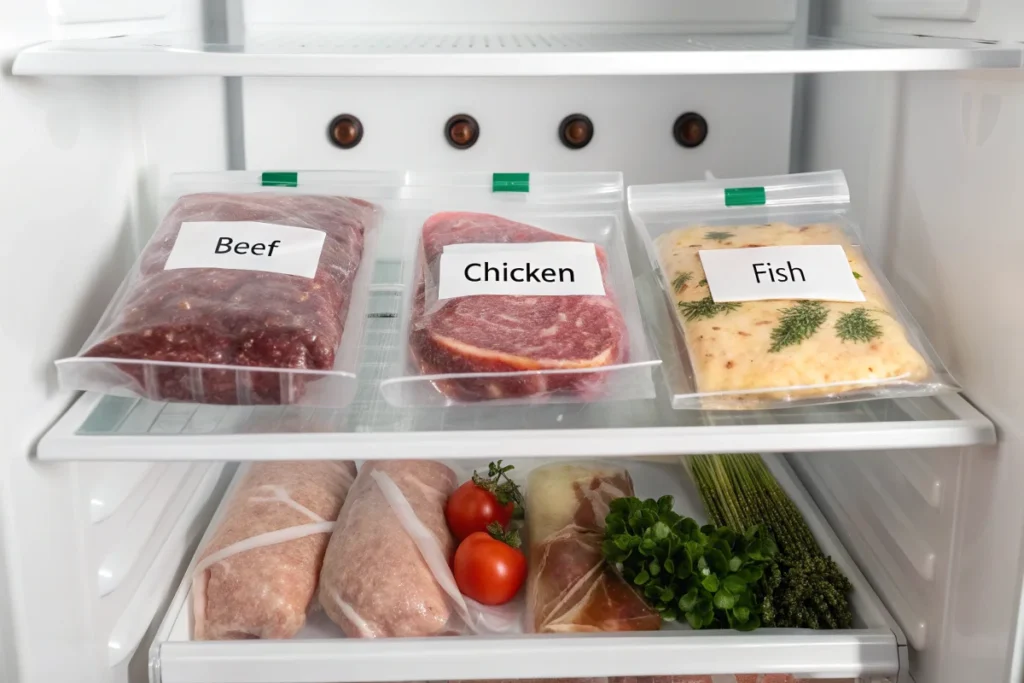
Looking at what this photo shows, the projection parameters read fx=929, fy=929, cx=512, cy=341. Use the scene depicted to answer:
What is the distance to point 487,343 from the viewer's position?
3.34 ft

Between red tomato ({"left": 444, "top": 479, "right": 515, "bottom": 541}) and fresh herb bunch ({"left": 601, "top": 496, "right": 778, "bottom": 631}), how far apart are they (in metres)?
0.17

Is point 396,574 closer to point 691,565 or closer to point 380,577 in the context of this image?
point 380,577

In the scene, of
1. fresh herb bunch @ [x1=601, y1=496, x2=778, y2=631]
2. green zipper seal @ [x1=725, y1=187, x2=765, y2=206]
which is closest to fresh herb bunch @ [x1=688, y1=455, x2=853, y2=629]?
fresh herb bunch @ [x1=601, y1=496, x2=778, y2=631]

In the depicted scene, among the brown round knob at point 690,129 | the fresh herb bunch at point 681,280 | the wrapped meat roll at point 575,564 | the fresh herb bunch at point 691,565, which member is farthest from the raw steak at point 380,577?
the brown round knob at point 690,129

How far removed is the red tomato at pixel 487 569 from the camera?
1180mm

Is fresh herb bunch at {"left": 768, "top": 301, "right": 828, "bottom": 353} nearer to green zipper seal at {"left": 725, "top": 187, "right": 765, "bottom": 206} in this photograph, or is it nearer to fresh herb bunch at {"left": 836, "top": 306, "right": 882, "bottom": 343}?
fresh herb bunch at {"left": 836, "top": 306, "right": 882, "bottom": 343}

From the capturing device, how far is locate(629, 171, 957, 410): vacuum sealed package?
1.00m

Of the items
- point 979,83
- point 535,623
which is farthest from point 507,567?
point 979,83

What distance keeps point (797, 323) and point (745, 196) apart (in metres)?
0.30

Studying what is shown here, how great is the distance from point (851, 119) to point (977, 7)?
0.38m

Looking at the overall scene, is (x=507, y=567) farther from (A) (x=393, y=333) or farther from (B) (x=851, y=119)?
(B) (x=851, y=119)

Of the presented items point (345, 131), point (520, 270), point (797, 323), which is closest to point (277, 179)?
point (345, 131)

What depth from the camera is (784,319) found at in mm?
1040

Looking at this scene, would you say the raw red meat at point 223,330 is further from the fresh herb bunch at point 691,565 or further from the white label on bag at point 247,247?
the fresh herb bunch at point 691,565
